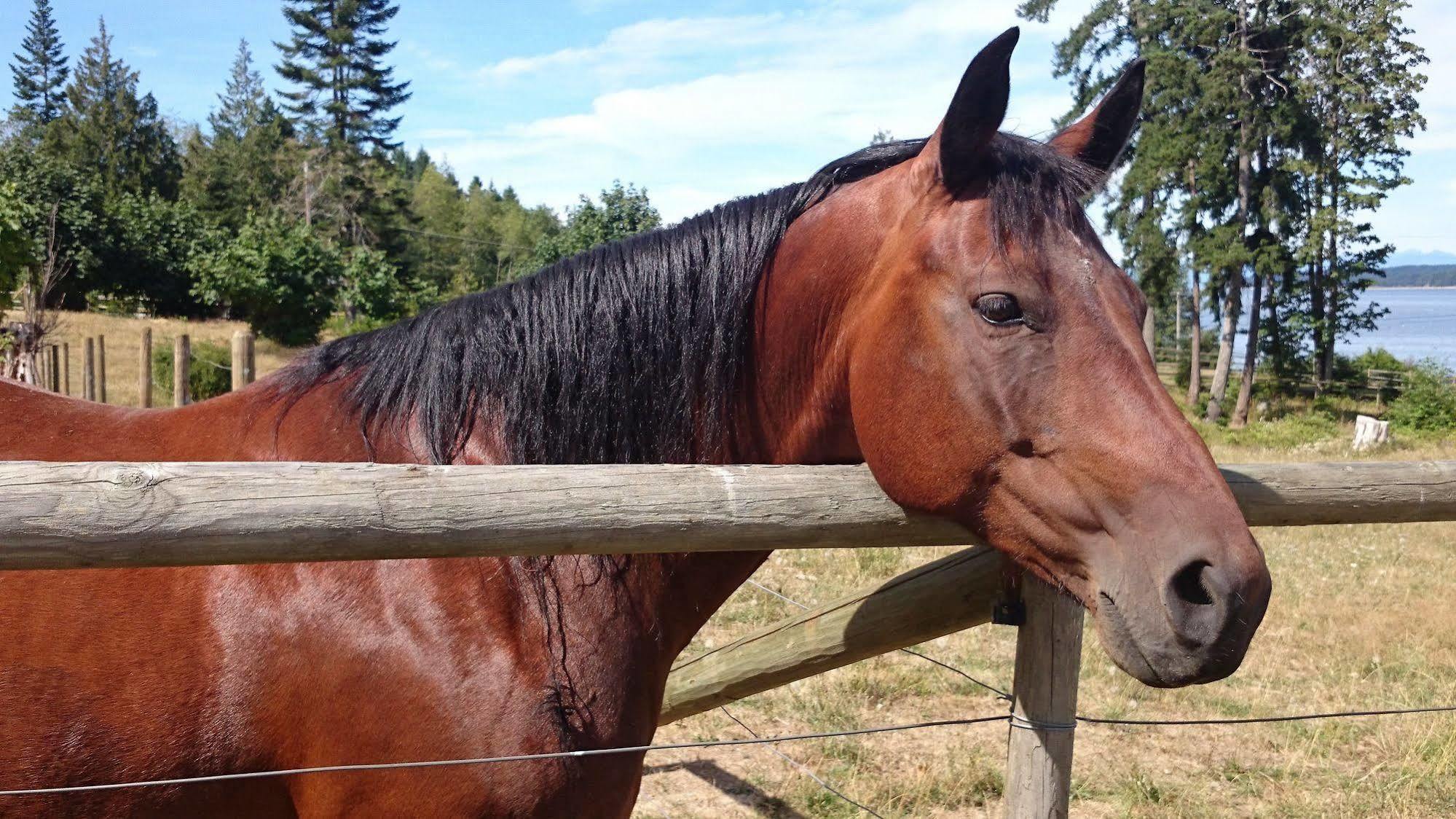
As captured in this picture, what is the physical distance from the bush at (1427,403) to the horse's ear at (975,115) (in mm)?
30205

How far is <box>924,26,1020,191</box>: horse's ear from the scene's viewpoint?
1.78 meters

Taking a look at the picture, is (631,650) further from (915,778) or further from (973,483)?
(915,778)

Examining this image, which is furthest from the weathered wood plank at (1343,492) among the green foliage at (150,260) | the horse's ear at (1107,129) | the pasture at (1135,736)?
the green foliage at (150,260)

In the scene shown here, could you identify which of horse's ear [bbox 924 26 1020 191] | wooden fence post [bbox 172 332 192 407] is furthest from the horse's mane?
wooden fence post [bbox 172 332 192 407]

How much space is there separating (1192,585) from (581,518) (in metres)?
1.02

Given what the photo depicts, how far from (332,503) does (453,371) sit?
2.48 feet

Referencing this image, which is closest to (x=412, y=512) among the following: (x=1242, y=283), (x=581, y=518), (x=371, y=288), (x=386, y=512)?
(x=386, y=512)

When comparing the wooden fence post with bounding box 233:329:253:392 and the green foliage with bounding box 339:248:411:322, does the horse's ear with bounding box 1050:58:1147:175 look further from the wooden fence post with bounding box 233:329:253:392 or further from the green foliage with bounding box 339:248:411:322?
the green foliage with bounding box 339:248:411:322

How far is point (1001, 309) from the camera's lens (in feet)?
5.64

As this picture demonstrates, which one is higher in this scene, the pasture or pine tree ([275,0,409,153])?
pine tree ([275,0,409,153])

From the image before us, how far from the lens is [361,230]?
45.9 meters

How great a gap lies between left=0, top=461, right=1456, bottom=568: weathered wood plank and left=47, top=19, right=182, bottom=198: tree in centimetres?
5613

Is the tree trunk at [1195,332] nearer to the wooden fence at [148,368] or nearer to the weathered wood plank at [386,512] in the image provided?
the wooden fence at [148,368]

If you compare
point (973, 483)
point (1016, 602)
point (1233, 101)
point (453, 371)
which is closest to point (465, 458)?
point (453, 371)
